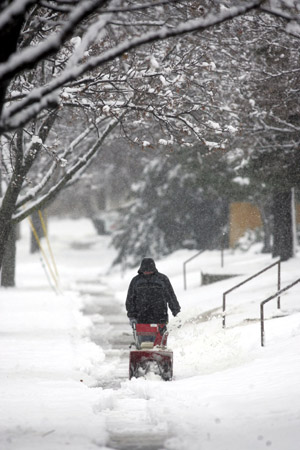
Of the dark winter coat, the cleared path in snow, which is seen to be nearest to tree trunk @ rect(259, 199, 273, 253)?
the cleared path in snow

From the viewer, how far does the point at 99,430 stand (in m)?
7.15

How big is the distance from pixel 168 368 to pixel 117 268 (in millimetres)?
25973

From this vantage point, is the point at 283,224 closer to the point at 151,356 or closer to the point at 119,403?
the point at 151,356

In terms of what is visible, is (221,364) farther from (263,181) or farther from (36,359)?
(263,181)

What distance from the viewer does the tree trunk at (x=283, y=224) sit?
2111cm

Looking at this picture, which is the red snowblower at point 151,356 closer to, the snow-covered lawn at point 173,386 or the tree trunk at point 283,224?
the snow-covered lawn at point 173,386

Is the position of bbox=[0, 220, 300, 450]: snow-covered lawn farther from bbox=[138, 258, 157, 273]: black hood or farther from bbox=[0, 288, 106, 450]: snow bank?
bbox=[138, 258, 157, 273]: black hood

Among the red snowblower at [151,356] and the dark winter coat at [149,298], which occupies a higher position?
the dark winter coat at [149,298]

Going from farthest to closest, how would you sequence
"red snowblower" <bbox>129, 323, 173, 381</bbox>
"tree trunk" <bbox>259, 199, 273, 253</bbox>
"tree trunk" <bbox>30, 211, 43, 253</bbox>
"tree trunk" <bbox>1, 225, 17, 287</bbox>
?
"tree trunk" <bbox>30, 211, 43, 253</bbox> → "tree trunk" <bbox>259, 199, 273, 253</bbox> → "tree trunk" <bbox>1, 225, 17, 287</bbox> → "red snowblower" <bbox>129, 323, 173, 381</bbox>

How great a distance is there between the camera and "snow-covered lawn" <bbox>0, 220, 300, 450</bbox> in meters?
6.91

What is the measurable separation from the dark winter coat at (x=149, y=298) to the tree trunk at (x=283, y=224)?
1154cm

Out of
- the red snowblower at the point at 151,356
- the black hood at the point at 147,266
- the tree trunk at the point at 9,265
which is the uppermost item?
the black hood at the point at 147,266

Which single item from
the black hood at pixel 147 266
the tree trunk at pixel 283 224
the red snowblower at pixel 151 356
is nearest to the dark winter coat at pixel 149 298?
the black hood at pixel 147 266

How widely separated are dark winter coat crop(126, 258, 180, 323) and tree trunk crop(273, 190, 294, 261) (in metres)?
11.5
